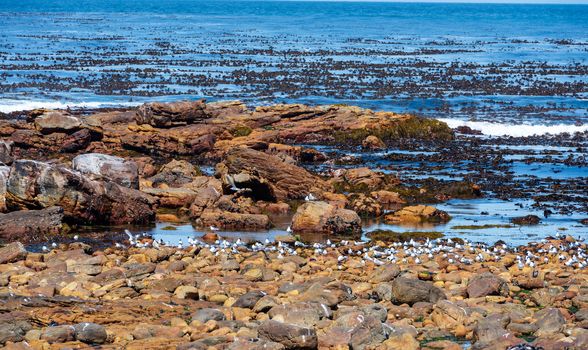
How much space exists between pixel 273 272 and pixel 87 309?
3.79 m

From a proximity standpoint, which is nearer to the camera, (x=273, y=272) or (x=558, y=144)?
(x=273, y=272)

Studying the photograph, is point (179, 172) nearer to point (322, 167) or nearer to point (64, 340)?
point (322, 167)

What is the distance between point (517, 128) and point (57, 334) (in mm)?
28095

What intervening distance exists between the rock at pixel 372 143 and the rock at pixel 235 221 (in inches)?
446

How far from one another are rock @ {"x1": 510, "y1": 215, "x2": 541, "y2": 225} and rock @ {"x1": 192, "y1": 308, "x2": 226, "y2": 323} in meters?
11.0

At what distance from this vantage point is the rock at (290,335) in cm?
986

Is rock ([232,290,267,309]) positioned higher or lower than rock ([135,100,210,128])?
higher

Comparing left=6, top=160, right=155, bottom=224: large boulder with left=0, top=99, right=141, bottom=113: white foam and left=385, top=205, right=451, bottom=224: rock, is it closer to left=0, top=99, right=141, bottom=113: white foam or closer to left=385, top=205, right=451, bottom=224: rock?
left=385, top=205, right=451, bottom=224: rock

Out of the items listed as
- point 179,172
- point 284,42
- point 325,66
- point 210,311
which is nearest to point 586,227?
point 179,172

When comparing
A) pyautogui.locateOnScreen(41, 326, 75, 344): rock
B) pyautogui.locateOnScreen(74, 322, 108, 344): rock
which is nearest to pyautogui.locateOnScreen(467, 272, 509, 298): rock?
pyautogui.locateOnScreen(74, 322, 108, 344): rock

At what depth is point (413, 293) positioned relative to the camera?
1237 centimetres

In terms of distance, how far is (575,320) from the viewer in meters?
11.6

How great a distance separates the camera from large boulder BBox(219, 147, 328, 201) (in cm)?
2222

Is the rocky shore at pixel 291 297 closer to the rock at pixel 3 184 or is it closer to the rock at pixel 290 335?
the rock at pixel 290 335
